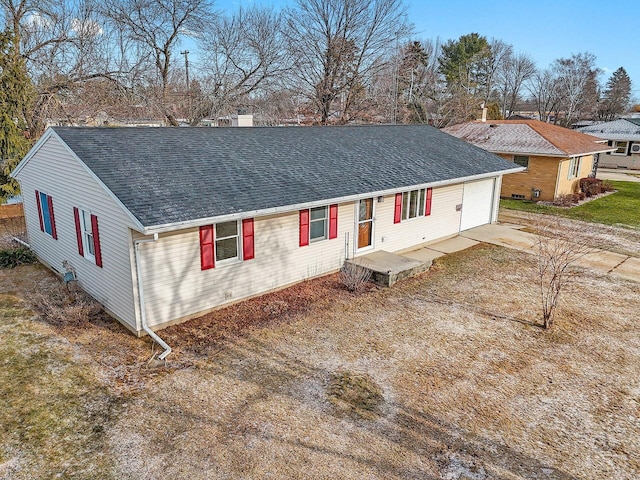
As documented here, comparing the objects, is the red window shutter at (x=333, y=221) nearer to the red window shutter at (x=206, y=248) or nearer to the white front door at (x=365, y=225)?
the white front door at (x=365, y=225)

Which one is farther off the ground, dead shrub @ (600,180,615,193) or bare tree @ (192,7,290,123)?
bare tree @ (192,7,290,123)

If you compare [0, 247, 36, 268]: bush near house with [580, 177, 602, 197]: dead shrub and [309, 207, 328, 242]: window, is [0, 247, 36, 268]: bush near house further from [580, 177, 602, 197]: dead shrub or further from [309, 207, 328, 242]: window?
[580, 177, 602, 197]: dead shrub

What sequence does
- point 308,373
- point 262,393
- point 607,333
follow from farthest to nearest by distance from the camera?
1. point 607,333
2. point 308,373
3. point 262,393

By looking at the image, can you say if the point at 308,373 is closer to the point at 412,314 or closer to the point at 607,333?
the point at 412,314

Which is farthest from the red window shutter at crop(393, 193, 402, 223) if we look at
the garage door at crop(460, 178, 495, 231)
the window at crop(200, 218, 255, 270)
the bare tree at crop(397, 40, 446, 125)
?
the bare tree at crop(397, 40, 446, 125)

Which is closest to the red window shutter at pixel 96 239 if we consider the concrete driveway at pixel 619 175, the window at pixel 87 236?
the window at pixel 87 236

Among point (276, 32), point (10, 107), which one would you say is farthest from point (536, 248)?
point (276, 32)
